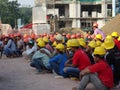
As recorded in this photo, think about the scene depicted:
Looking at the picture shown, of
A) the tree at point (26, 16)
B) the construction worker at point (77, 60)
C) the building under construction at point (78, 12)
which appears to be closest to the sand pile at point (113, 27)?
the construction worker at point (77, 60)

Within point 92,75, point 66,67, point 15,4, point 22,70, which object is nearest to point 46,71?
point 22,70

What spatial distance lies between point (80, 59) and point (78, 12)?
50.4m

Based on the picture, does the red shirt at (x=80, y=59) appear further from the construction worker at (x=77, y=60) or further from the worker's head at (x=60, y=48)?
the worker's head at (x=60, y=48)

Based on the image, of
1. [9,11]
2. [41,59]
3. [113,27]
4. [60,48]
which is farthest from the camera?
[9,11]

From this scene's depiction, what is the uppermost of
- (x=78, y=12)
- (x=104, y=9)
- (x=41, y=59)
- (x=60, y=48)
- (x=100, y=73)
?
(x=104, y=9)

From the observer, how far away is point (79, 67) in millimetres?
11047

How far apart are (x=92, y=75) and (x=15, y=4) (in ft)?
232

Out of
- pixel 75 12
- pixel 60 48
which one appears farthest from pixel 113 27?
pixel 75 12

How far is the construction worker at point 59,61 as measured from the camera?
12367 mm

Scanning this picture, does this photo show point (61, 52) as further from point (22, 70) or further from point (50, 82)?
point (22, 70)

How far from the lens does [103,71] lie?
9.16 metres

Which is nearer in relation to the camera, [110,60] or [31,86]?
[110,60]

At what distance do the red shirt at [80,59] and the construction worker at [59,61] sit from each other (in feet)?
4.62

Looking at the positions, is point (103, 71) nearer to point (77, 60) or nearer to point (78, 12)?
point (77, 60)
